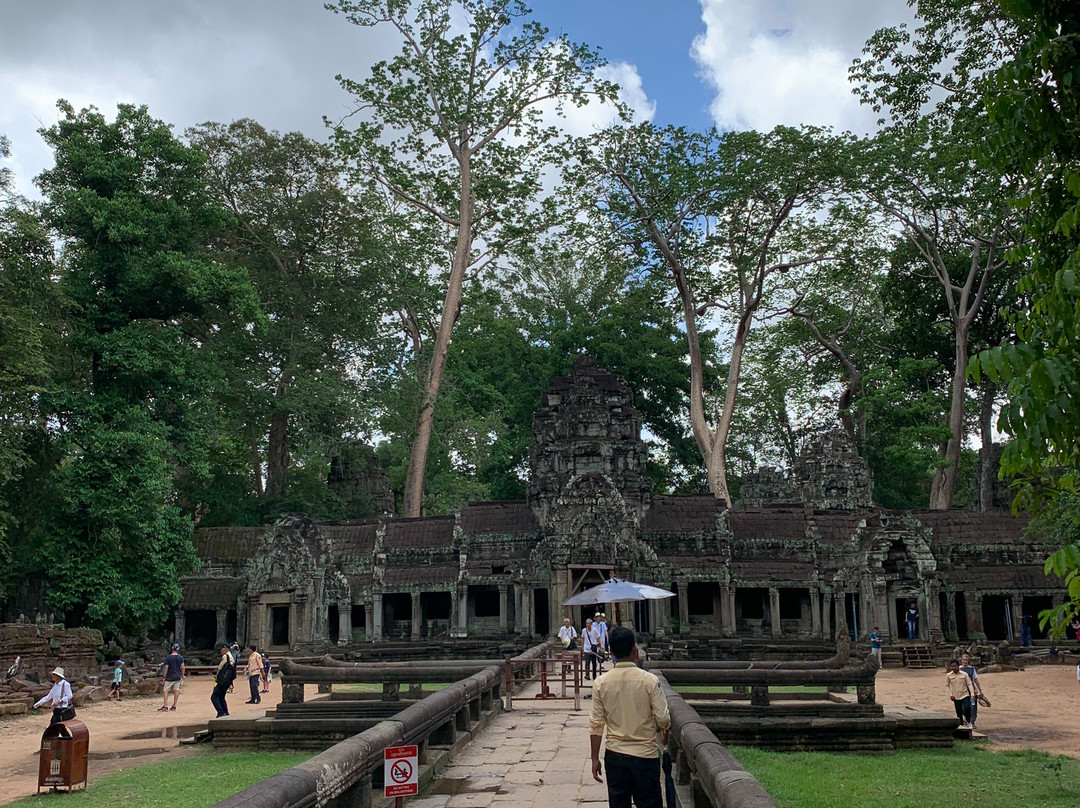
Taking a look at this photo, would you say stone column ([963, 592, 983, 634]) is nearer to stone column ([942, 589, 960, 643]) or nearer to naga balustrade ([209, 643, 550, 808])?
stone column ([942, 589, 960, 643])

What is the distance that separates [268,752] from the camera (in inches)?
537

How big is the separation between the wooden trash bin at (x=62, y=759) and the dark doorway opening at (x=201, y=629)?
25.3 meters

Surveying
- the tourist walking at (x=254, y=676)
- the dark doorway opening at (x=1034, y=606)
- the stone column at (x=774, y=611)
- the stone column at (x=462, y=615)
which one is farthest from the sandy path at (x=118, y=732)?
the dark doorway opening at (x=1034, y=606)

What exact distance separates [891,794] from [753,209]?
3129cm

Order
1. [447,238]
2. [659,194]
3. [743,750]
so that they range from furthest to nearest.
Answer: [447,238] → [659,194] → [743,750]

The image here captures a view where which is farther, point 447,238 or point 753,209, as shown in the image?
point 447,238

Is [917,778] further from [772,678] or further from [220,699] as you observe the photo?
[220,699]

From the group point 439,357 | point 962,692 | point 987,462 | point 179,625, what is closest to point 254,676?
point 962,692

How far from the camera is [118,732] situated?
17844 mm

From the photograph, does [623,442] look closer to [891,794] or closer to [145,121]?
[145,121]

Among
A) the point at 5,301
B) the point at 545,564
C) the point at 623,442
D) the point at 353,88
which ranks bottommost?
the point at 545,564

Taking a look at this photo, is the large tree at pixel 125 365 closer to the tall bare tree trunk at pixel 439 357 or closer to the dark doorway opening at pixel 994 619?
the tall bare tree trunk at pixel 439 357

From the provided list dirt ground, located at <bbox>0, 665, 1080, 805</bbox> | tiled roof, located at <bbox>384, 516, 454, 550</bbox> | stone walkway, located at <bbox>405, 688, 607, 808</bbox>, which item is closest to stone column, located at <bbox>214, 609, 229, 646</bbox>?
tiled roof, located at <bbox>384, 516, 454, 550</bbox>

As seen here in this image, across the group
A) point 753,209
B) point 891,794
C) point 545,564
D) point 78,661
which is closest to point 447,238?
point 753,209
